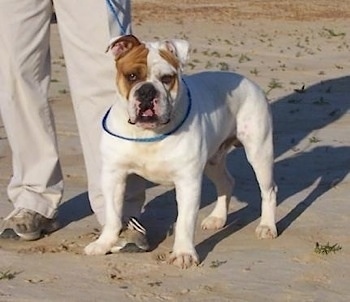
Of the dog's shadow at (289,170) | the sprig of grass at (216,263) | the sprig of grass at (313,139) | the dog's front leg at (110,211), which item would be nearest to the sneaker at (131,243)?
the dog's front leg at (110,211)

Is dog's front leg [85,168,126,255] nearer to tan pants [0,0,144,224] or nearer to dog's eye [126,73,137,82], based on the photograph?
tan pants [0,0,144,224]

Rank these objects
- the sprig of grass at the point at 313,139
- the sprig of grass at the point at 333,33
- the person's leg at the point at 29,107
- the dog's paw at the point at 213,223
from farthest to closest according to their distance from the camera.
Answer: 1. the sprig of grass at the point at 333,33
2. the sprig of grass at the point at 313,139
3. the dog's paw at the point at 213,223
4. the person's leg at the point at 29,107

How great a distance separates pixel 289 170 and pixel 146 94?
107 inches

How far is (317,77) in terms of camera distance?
12.1 metres

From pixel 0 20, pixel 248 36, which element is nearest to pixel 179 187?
pixel 0 20

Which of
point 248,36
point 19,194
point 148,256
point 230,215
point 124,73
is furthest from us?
point 248,36

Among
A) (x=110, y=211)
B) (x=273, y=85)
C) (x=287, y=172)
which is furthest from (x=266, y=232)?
(x=273, y=85)

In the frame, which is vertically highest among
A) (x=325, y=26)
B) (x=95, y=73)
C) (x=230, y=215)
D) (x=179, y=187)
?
(x=95, y=73)

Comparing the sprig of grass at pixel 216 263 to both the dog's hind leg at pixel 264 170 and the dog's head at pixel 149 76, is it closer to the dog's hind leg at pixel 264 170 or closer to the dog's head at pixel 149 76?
the dog's hind leg at pixel 264 170

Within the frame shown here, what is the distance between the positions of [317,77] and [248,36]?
248 inches

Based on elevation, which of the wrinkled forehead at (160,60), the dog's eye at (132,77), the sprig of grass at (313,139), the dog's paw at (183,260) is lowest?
the sprig of grass at (313,139)

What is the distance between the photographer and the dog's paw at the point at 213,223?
5.76 meters

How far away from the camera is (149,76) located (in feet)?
15.6

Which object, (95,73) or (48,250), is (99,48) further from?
(48,250)
